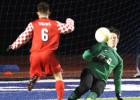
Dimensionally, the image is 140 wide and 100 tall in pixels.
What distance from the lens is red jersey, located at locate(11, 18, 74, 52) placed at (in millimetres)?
8867

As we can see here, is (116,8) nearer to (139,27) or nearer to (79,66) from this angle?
(139,27)

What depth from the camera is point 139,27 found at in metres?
17.1

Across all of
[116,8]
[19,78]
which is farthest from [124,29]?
[19,78]

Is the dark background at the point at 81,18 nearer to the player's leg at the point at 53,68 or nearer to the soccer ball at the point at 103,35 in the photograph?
the player's leg at the point at 53,68

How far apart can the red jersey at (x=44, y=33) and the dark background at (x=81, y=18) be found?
7.79m

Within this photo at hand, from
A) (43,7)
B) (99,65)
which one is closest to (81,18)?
(43,7)

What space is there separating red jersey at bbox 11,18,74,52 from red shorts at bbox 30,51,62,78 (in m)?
0.09

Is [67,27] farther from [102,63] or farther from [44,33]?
[102,63]

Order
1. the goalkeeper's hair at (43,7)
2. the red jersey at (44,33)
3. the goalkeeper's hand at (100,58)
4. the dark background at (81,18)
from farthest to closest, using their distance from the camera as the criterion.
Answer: the dark background at (81,18) → the red jersey at (44,33) → the goalkeeper's hair at (43,7) → the goalkeeper's hand at (100,58)

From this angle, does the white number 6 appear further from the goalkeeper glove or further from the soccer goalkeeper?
the goalkeeper glove

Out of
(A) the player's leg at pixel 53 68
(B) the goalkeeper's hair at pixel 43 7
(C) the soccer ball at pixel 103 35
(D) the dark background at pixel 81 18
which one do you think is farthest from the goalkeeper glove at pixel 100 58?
(D) the dark background at pixel 81 18

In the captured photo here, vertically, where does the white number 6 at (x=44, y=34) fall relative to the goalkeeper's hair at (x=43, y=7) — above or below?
below

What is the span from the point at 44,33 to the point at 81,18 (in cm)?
960

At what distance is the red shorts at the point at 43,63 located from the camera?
8898 mm
